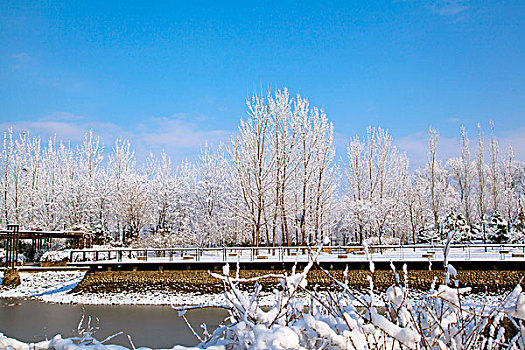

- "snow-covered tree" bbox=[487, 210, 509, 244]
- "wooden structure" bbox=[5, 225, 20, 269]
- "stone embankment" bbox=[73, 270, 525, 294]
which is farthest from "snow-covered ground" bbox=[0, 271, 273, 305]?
"snow-covered tree" bbox=[487, 210, 509, 244]

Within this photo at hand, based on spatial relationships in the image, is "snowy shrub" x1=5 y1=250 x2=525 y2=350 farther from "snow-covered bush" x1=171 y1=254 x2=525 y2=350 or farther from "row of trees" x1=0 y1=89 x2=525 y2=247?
"row of trees" x1=0 y1=89 x2=525 y2=247

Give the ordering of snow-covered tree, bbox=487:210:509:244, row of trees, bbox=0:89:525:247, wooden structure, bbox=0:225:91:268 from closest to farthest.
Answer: wooden structure, bbox=0:225:91:268 < row of trees, bbox=0:89:525:247 < snow-covered tree, bbox=487:210:509:244

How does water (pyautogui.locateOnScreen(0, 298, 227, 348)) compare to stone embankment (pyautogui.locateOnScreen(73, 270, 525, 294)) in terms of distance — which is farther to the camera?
stone embankment (pyautogui.locateOnScreen(73, 270, 525, 294))

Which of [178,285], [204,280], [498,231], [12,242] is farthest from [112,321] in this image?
[498,231]

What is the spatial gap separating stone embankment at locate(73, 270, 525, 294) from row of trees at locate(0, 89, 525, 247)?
627 centimetres

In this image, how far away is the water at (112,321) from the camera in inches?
364

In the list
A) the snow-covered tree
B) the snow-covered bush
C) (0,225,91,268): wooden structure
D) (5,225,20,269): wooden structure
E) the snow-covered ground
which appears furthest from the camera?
the snow-covered tree

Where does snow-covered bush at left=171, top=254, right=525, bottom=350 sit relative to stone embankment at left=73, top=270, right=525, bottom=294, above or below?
above

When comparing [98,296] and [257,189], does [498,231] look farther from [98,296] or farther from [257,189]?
[98,296]

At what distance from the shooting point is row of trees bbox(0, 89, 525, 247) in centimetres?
2231

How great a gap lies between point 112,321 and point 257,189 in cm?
1182

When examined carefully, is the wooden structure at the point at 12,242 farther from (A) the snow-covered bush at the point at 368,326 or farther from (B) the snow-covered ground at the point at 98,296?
(A) the snow-covered bush at the point at 368,326

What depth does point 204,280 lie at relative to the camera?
15.5m

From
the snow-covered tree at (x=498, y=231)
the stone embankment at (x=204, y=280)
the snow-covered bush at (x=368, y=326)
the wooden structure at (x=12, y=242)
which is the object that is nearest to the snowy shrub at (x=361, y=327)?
the snow-covered bush at (x=368, y=326)
